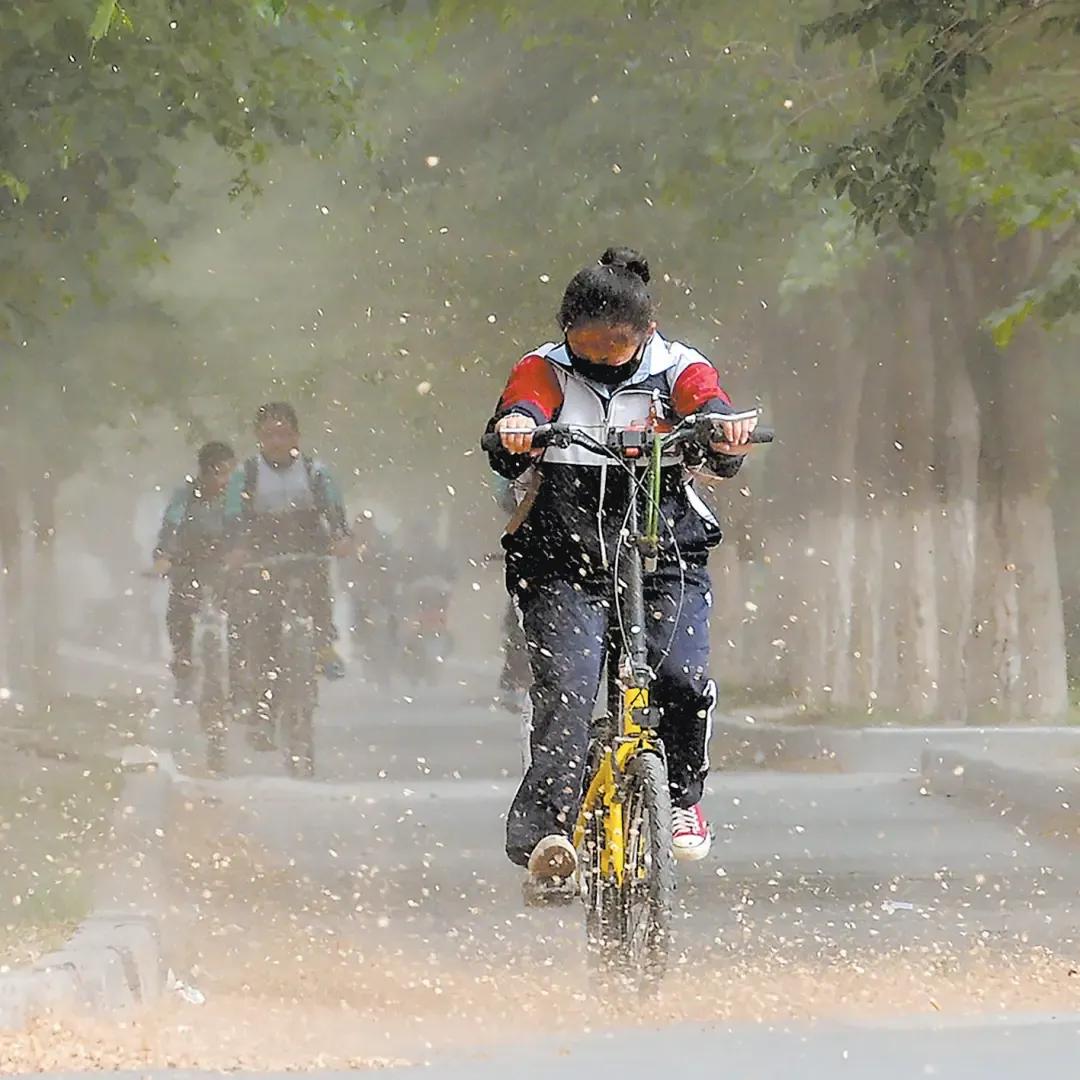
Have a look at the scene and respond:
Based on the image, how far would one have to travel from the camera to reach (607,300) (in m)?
6.73

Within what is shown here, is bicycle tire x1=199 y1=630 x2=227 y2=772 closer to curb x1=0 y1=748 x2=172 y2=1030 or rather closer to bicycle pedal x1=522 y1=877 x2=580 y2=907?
curb x1=0 y1=748 x2=172 y2=1030

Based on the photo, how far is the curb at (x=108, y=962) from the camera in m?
6.60

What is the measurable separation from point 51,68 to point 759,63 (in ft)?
16.9

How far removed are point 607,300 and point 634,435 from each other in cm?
40

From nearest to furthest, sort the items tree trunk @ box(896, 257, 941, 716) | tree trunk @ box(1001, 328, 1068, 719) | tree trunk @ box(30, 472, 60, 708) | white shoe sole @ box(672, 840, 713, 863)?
1. white shoe sole @ box(672, 840, 713, 863)
2. tree trunk @ box(1001, 328, 1068, 719)
3. tree trunk @ box(896, 257, 941, 716)
4. tree trunk @ box(30, 472, 60, 708)

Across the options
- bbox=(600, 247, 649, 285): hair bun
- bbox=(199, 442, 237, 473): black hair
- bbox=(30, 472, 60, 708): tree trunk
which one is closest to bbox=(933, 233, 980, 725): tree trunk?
bbox=(199, 442, 237, 473): black hair

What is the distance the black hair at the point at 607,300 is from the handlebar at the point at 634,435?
1.02 feet

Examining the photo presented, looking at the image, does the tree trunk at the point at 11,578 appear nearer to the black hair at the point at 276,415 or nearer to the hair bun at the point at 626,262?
the black hair at the point at 276,415

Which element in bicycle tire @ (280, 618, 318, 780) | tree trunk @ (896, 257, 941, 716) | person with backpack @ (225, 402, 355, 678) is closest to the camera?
Answer: person with backpack @ (225, 402, 355, 678)

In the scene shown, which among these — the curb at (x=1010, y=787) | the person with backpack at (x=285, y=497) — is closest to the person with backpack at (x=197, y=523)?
the person with backpack at (x=285, y=497)

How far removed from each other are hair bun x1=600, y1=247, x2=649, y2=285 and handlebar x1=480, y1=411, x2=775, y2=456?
1.58ft

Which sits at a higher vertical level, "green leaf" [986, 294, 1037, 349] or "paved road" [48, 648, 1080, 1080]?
"green leaf" [986, 294, 1037, 349]

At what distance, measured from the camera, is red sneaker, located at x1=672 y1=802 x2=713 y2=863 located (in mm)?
7000

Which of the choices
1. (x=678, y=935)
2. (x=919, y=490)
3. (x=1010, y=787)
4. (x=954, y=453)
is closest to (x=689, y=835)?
(x=678, y=935)
